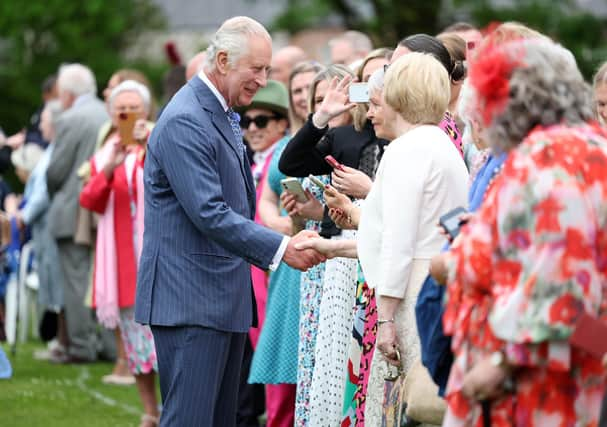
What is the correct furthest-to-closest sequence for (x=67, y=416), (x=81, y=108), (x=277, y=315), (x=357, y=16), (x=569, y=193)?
(x=357, y=16) < (x=81, y=108) < (x=67, y=416) < (x=277, y=315) < (x=569, y=193)

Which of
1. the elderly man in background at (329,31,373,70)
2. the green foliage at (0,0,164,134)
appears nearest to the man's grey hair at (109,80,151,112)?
the elderly man in background at (329,31,373,70)

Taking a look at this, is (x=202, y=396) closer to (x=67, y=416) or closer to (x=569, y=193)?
(x=569, y=193)

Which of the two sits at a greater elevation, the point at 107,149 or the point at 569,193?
the point at 107,149

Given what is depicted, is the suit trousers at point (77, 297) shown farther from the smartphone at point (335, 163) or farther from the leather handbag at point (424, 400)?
the leather handbag at point (424, 400)

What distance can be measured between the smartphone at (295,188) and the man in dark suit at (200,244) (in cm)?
69

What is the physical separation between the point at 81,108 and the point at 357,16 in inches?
694

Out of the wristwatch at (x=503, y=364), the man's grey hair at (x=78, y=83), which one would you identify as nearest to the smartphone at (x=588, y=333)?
the wristwatch at (x=503, y=364)

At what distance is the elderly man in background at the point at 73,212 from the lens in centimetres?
1077

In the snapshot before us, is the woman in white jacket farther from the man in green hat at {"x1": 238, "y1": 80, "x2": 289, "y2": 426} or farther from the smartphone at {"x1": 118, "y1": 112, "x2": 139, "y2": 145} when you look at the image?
the smartphone at {"x1": 118, "y1": 112, "x2": 139, "y2": 145}

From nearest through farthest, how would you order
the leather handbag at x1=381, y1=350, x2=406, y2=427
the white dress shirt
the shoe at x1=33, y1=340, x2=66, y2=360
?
the leather handbag at x1=381, y1=350, x2=406, y2=427 < the white dress shirt < the shoe at x1=33, y1=340, x2=66, y2=360

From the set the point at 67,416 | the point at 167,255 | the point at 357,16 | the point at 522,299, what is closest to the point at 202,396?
the point at 167,255

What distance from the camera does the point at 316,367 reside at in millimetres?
6117

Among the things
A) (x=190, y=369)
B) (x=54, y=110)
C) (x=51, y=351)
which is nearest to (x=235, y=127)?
(x=190, y=369)

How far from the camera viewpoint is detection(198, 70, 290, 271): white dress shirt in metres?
5.12
